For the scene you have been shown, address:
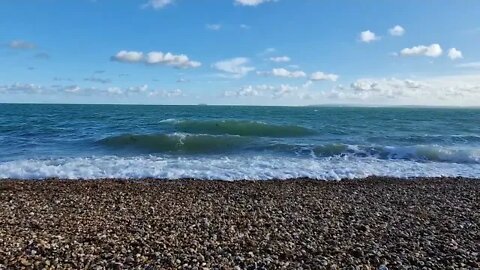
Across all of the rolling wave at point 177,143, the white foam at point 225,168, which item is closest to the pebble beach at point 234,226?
the white foam at point 225,168

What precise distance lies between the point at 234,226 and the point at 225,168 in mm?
7461

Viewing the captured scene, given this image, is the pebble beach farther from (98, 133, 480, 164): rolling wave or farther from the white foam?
(98, 133, 480, 164): rolling wave

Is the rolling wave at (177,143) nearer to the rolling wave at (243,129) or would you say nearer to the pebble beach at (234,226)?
the rolling wave at (243,129)

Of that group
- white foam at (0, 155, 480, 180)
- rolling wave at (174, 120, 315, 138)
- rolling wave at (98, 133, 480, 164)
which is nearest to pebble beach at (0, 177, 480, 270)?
white foam at (0, 155, 480, 180)

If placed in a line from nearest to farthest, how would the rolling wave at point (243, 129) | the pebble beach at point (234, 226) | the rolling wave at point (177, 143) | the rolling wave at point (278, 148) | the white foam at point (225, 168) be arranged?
the pebble beach at point (234, 226) < the white foam at point (225, 168) < the rolling wave at point (278, 148) < the rolling wave at point (177, 143) < the rolling wave at point (243, 129)

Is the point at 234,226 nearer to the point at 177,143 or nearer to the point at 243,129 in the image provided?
the point at 177,143

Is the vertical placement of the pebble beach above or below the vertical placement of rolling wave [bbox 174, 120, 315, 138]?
below

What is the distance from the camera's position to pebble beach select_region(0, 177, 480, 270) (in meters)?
6.14

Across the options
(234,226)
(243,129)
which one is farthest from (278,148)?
(234,226)

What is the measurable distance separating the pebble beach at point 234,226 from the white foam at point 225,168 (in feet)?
5.60

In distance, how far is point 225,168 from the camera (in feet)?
49.9

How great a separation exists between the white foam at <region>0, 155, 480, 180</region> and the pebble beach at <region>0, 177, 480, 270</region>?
1706 millimetres

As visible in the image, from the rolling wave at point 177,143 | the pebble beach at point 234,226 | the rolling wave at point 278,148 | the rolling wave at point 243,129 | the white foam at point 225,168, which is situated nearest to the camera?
the pebble beach at point 234,226

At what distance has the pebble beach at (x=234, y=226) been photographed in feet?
20.1
